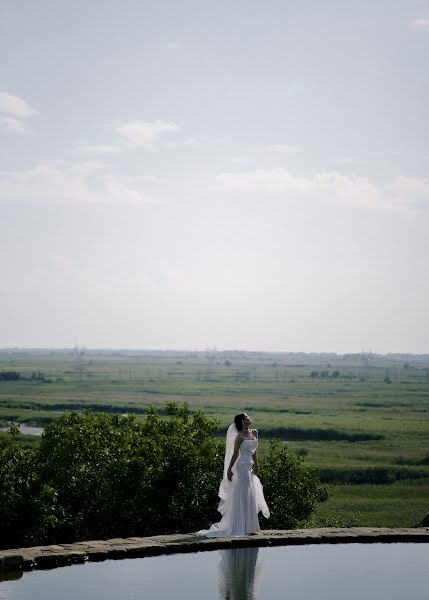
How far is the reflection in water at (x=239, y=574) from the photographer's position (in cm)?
889

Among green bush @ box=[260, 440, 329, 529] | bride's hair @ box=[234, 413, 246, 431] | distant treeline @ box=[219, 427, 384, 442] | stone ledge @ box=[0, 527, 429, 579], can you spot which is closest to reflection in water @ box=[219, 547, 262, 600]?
stone ledge @ box=[0, 527, 429, 579]

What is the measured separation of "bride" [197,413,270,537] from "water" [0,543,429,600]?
727 mm

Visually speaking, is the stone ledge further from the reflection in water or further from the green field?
the green field

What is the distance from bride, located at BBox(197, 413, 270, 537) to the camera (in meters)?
11.9

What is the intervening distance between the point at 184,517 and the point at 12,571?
553cm

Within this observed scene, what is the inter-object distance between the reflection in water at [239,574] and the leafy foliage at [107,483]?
13.1 feet

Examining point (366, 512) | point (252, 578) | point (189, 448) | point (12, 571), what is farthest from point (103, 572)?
point (366, 512)

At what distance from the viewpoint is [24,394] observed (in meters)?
93.2

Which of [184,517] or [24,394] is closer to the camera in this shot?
[184,517]

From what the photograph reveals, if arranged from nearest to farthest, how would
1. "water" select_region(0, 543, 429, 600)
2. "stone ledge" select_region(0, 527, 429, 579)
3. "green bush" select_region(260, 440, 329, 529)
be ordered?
"water" select_region(0, 543, 429, 600), "stone ledge" select_region(0, 527, 429, 579), "green bush" select_region(260, 440, 329, 529)

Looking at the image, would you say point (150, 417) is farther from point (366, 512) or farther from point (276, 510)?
point (366, 512)

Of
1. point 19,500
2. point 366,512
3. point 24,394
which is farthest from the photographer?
point 24,394

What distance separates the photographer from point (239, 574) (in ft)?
32.1

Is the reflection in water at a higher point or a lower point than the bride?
lower
